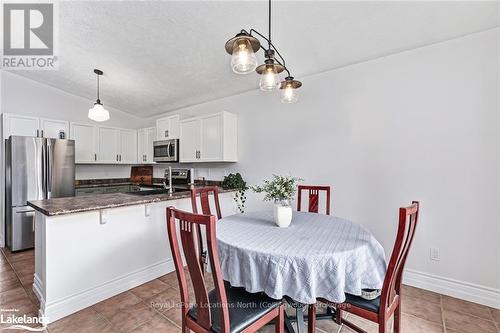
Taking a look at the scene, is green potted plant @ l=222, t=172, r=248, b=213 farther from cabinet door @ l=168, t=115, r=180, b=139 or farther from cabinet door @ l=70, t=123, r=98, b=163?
cabinet door @ l=70, t=123, r=98, b=163

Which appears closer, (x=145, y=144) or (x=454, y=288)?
(x=454, y=288)

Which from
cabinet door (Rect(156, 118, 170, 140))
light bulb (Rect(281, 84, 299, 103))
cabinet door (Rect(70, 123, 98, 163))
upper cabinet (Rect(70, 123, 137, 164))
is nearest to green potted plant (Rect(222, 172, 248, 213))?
cabinet door (Rect(156, 118, 170, 140))

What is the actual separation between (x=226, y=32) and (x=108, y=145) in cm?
393

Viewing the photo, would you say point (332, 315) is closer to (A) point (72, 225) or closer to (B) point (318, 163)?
(B) point (318, 163)

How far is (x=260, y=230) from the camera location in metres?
1.78

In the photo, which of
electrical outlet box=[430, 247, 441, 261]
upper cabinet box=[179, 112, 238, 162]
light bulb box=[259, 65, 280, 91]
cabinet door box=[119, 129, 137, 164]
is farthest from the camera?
cabinet door box=[119, 129, 137, 164]

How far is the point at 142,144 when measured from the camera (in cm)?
544

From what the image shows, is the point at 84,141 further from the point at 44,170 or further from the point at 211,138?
the point at 211,138

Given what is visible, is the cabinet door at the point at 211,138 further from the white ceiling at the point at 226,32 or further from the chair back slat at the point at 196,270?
the chair back slat at the point at 196,270

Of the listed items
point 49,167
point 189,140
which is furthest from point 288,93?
point 49,167

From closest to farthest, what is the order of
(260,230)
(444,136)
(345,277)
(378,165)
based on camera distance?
1. (345,277)
2. (260,230)
3. (444,136)
4. (378,165)

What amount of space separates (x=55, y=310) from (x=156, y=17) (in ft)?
9.32

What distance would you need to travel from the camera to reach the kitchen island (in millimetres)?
1965

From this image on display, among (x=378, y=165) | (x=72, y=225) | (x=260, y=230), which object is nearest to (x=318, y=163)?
(x=378, y=165)
